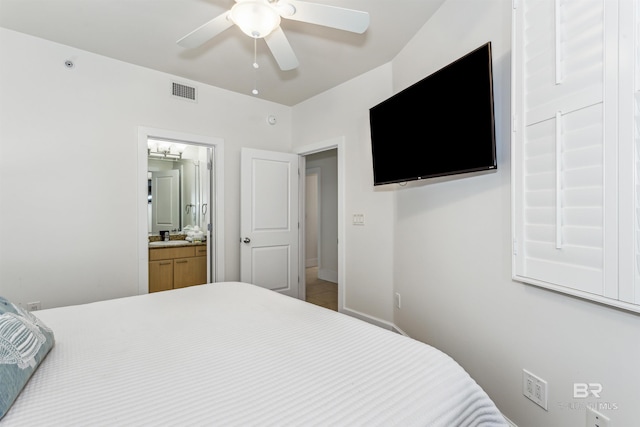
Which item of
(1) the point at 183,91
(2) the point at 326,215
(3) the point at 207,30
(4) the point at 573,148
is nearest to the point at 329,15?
(3) the point at 207,30

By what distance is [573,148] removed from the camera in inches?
46.2

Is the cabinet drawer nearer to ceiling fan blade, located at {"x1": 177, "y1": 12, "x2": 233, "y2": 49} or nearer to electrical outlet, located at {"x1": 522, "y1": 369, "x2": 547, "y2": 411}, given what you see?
ceiling fan blade, located at {"x1": 177, "y1": 12, "x2": 233, "y2": 49}

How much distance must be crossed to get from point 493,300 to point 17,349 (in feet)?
6.55

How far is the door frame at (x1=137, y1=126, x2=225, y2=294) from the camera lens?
284cm

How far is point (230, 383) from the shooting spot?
36.0 inches

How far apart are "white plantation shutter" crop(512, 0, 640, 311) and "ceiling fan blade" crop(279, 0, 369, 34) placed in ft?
2.40

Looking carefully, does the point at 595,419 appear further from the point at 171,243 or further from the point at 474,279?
the point at 171,243

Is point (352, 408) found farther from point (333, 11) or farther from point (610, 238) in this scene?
point (333, 11)

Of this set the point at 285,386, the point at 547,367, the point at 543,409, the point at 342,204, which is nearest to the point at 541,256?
the point at 547,367

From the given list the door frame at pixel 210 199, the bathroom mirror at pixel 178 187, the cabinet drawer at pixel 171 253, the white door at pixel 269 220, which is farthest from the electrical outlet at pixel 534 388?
the bathroom mirror at pixel 178 187

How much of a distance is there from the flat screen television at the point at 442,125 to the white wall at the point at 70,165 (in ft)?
7.03

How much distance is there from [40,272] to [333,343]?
258 cm

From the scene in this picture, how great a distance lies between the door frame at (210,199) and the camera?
2836mm

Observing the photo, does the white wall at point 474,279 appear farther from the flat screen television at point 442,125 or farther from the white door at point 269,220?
the white door at point 269,220
